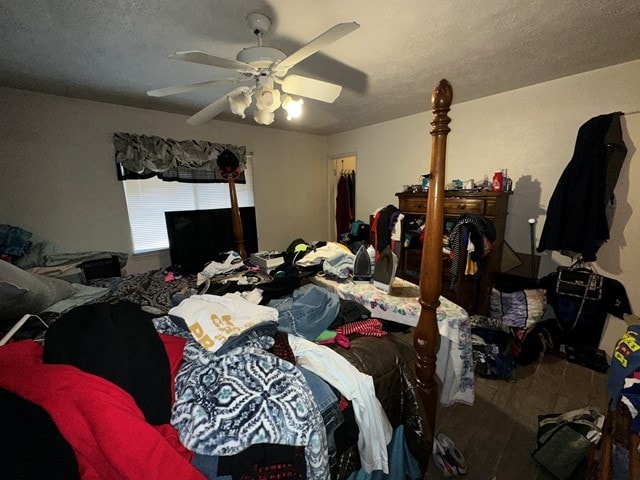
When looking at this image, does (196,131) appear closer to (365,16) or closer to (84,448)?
(365,16)

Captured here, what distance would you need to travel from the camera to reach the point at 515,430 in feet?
4.92

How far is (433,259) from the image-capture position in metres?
1.04

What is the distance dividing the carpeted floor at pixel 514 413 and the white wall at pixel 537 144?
848 millimetres

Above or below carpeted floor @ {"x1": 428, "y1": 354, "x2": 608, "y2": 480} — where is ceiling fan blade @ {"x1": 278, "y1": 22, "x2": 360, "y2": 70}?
above

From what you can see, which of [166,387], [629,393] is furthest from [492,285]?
[166,387]

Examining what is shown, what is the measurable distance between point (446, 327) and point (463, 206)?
5.44 feet

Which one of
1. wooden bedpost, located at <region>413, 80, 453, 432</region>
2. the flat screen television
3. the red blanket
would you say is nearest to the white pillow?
the red blanket

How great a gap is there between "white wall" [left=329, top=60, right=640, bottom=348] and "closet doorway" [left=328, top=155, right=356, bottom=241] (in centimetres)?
102

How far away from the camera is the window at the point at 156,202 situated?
300cm

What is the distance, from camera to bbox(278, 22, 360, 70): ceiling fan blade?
1.04 m

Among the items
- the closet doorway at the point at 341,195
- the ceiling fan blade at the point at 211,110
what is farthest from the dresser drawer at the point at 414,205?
the ceiling fan blade at the point at 211,110

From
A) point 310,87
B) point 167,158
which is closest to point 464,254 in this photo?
point 310,87

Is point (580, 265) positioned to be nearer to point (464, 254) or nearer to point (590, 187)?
point (590, 187)

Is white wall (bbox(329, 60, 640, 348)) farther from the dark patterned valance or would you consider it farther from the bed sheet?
the dark patterned valance
